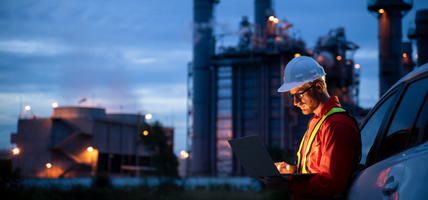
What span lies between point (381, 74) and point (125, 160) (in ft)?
96.1

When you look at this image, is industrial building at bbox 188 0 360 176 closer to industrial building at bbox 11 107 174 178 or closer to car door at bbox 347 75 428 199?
industrial building at bbox 11 107 174 178

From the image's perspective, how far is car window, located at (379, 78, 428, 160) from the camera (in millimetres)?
2664

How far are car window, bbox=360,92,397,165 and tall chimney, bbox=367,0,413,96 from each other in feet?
115

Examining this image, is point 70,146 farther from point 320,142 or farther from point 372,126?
point 320,142

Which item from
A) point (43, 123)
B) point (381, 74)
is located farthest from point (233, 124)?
point (43, 123)

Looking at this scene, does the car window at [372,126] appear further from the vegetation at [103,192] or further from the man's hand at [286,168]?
the vegetation at [103,192]

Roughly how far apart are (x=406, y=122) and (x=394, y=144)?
0.56 ft

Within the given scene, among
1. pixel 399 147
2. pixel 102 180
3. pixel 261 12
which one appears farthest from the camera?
pixel 261 12

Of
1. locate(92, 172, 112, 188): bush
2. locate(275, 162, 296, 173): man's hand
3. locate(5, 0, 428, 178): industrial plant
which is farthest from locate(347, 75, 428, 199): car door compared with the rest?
locate(5, 0, 428, 178): industrial plant

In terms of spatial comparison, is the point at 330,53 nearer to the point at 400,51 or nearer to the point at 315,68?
the point at 400,51

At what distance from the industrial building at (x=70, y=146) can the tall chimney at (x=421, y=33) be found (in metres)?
26.7

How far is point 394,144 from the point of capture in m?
2.98

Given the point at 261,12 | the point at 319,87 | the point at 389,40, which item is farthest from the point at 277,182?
the point at 261,12

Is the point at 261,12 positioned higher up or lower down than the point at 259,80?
higher up
